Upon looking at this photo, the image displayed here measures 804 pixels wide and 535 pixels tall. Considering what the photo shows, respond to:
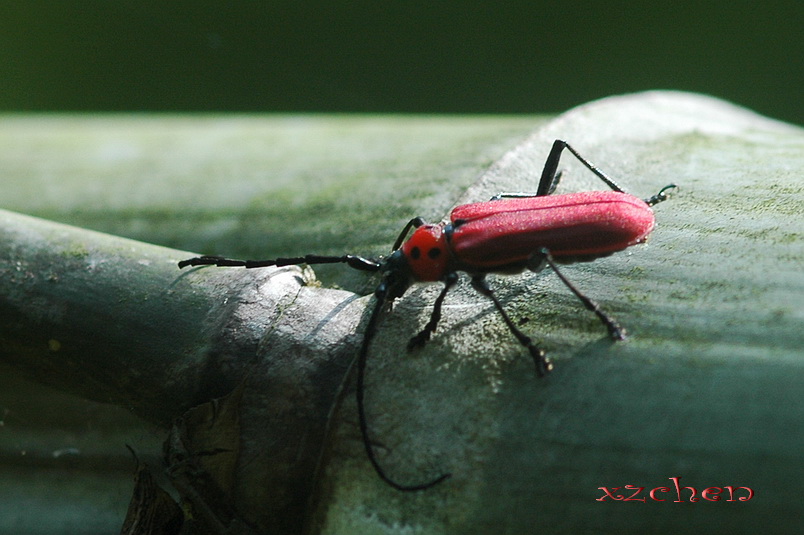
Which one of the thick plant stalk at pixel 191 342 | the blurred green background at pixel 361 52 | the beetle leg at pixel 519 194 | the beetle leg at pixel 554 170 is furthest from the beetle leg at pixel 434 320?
the blurred green background at pixel 361 52

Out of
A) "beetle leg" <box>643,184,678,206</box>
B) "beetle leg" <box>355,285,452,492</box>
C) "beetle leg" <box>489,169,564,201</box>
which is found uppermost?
"beetle leg" <box>489,169,564,201</box>

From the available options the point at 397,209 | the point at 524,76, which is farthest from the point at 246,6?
the point at 397,209

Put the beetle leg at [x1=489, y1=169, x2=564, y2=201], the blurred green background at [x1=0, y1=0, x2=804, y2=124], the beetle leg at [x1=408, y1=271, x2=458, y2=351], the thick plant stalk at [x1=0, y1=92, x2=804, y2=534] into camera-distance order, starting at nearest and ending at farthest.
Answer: the thick plant stalk at [x1=0, y1=92, x2=804, y2=534] < the beetle leg at [x1=408, y1=271, x2=458, y2=351] < the beetle leg at [x1=489, y1=169, x2=564, y2=201] < the blurred green background at [x1=0, y1=0, x2=804, y2=124]

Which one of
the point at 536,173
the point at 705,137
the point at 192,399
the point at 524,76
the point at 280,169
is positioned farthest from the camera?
the point at 524,76

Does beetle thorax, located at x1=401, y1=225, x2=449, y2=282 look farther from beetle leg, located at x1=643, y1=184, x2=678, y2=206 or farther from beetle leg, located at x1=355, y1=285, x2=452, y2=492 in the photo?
beetle leg, located at x1=643, y1=184, x2=678, y2=206

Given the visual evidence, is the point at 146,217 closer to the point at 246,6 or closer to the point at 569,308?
the point at 569,308

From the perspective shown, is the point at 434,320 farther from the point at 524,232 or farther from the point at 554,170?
the point at 554,170

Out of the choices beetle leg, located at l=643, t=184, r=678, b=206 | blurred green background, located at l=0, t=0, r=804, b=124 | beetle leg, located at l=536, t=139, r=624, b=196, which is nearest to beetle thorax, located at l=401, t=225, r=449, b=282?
beetle leg, located at l=536, t=139, r=624, b=196

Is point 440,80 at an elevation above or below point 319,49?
below
